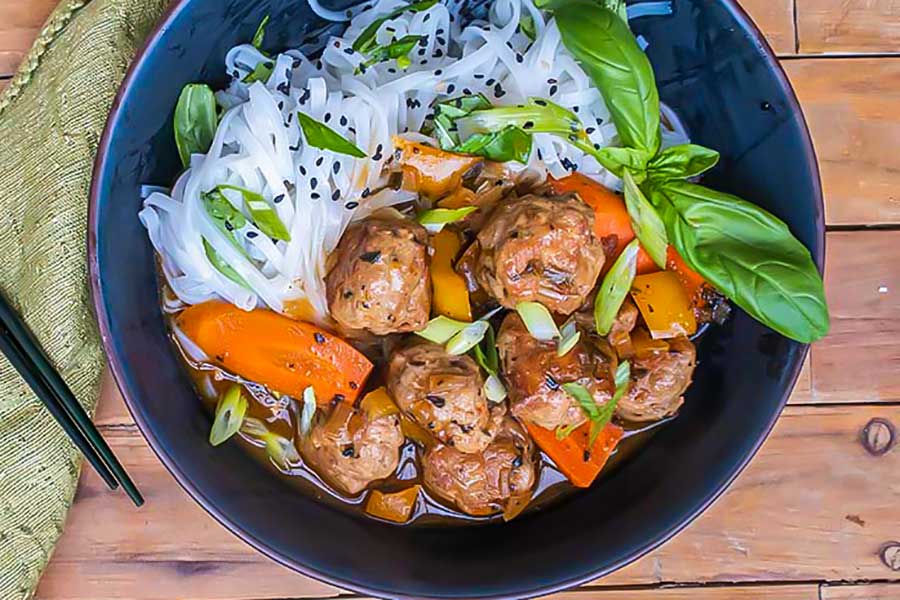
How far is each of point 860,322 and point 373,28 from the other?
150 cm

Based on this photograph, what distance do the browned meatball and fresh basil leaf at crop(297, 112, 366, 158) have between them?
527 millimetres

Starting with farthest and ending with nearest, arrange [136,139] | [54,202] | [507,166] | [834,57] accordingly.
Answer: [834,57] → [54,202] → [507,166] → [136,139]

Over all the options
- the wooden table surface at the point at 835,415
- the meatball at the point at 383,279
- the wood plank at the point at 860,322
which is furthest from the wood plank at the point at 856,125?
the meatball at the point at 383,279

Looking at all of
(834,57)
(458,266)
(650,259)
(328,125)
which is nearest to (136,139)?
(328,125)

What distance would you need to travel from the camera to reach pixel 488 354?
2350mm

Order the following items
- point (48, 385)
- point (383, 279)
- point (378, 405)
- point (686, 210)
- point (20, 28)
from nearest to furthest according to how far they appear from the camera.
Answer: point (383, 279) < point (686, 210) < point (378, 405) < point (48, 385) < point (20, 28)

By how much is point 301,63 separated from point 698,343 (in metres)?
1.20

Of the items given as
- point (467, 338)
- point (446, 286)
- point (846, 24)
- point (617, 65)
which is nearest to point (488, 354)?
point (467, 338)

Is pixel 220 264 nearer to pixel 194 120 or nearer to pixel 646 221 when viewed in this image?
pixel 194 120

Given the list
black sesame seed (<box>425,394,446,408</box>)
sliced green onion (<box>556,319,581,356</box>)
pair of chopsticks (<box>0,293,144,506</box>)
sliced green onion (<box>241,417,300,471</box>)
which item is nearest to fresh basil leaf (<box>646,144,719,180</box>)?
sliced green onion (<box>556,319,581,356</box>)

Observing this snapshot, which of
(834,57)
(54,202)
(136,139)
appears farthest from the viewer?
(834,57)

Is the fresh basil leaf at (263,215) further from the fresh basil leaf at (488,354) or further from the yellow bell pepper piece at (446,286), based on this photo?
the fresh basil leaf at (488,354)

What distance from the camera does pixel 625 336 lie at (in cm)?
233

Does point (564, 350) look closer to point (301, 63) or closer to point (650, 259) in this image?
point (650, 259)
